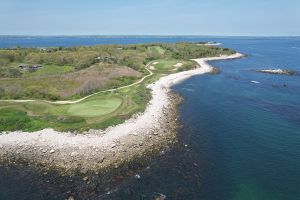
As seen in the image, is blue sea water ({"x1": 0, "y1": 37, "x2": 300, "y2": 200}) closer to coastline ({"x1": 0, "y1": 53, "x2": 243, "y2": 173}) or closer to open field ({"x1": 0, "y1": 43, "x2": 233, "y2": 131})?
coastline ({"x1": 0, "y1": 53, "x2": 243, "y2": 173})

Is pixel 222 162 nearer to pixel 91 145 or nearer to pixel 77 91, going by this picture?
pixel 91 145

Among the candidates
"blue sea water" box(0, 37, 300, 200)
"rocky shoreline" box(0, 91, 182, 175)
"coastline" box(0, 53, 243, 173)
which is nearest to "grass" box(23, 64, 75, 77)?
"coastline" box(0, 53, 243, 173)

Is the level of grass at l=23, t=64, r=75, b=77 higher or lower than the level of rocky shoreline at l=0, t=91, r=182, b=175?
higher

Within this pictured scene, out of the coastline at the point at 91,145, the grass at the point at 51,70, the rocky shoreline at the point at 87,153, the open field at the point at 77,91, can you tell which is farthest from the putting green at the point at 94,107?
the grass at the point at 51,70

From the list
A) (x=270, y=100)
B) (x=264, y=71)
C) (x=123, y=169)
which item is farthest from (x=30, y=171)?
(x=264, y=71)

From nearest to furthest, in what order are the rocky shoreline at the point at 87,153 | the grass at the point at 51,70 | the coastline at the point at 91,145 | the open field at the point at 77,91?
1. the rocky shoreline at the point at 87,153
2. the coastline at the point at 91,145
3. the open field at the point at 77,91
4. the grass at the point at 51,70

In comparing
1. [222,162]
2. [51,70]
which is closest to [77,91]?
[51,70]

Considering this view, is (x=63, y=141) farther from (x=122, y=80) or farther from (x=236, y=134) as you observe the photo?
(x=122, y=80)

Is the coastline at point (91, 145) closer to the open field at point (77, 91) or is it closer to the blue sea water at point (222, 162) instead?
the open field at point (77, 91)
